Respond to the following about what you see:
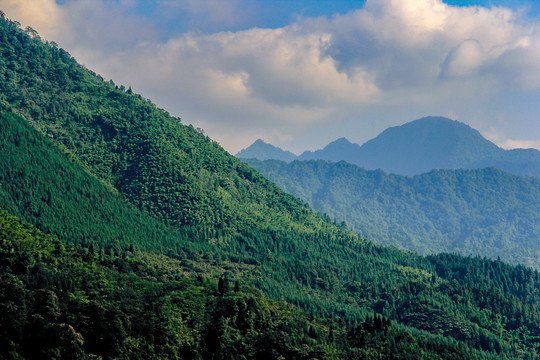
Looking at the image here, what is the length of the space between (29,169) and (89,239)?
116 ft

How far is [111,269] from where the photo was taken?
14188 centimetres

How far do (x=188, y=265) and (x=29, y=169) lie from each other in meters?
60.5

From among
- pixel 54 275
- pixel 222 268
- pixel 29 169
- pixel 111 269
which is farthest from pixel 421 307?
pixel 29 169

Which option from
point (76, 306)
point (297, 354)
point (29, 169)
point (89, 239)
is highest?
point (29, 169)

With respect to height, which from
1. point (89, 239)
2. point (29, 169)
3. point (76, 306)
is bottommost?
point (76, 306)

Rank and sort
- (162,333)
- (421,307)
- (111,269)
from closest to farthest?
(162,333), (111,269), (421,307)

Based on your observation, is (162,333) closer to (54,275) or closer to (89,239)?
(54,275)

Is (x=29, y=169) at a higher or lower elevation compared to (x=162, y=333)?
higher

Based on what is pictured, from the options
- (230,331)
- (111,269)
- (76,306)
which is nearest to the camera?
(76,306)

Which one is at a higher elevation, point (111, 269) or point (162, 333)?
point (111, 269)

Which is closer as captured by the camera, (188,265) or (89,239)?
(89,239)

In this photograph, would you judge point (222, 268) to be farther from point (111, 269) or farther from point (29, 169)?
point (29, 169)

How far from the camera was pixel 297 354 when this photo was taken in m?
112

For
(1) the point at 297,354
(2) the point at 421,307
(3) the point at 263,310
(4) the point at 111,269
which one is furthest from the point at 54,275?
(2) the point at 421,307
